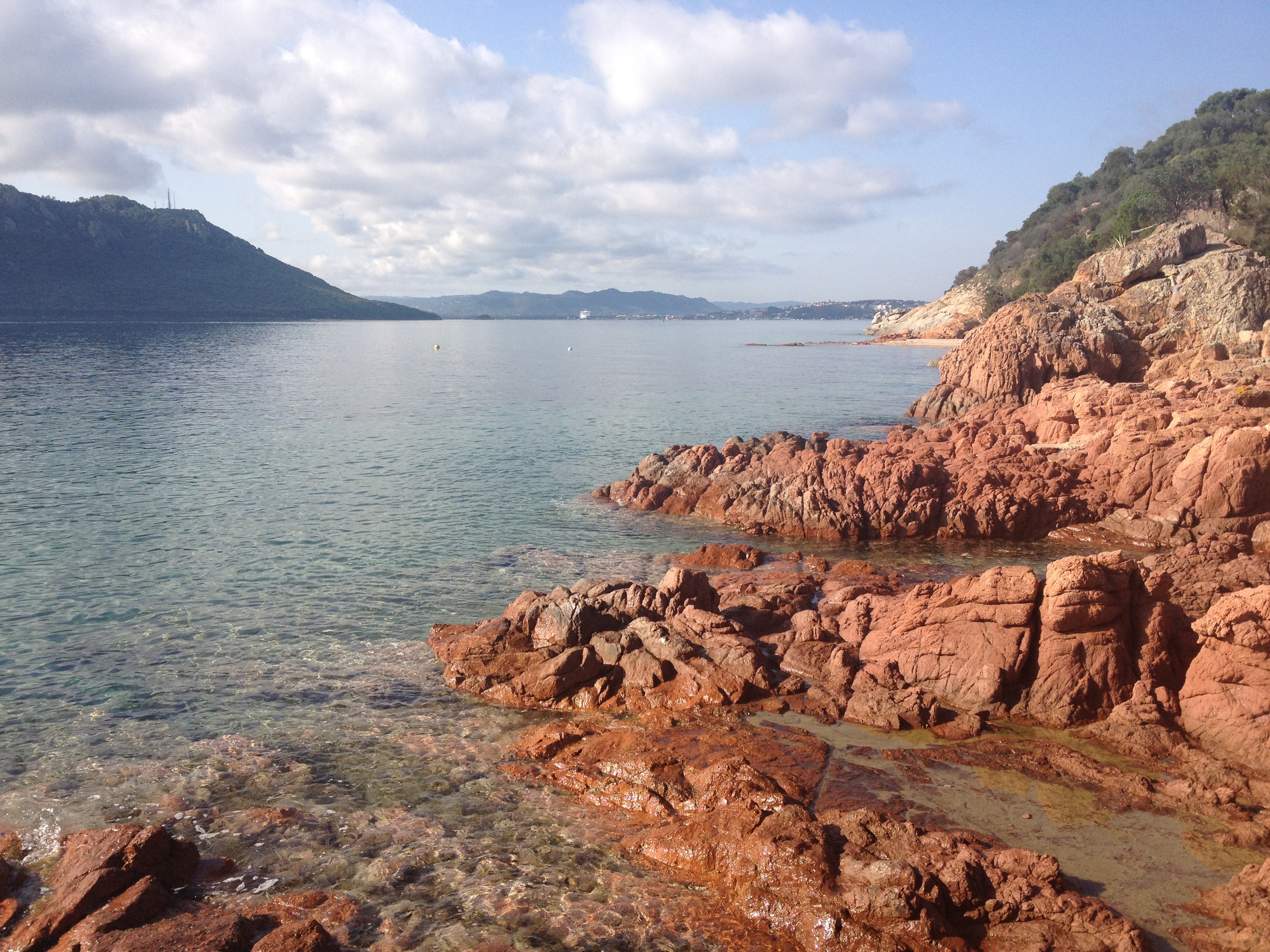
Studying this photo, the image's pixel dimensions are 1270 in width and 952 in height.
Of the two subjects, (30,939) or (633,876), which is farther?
(633,876)

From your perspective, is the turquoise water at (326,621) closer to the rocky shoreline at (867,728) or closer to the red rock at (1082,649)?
the rocky shoreline at (867,728)

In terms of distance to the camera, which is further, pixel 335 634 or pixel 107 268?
pixel 107 268

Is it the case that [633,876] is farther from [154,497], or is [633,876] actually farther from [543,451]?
[543,451]

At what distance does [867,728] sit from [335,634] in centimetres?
1118

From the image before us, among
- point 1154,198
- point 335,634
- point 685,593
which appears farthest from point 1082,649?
point 1154,198

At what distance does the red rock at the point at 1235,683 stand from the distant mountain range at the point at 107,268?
179 metres

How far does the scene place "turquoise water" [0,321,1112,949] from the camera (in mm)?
9766

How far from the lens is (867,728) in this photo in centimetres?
1302

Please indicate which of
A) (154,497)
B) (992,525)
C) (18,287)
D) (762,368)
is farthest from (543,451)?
(18,287)

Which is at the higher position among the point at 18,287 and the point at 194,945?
the point at 18,287

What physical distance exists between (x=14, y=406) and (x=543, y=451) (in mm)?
33539

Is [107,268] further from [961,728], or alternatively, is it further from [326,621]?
[961,728]

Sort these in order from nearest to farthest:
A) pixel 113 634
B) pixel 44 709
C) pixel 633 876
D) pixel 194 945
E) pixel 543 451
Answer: pixel 194 945
pixel 633 876
pixel 44 709
pixel 113 634
pixel 543 451

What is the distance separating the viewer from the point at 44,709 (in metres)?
13.8
